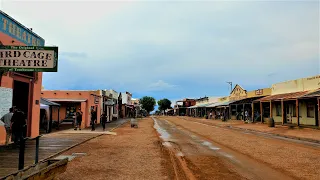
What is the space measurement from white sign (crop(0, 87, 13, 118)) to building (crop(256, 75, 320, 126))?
22437mm

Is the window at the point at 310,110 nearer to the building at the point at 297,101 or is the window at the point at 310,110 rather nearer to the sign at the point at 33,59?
the building at the point at 297,101

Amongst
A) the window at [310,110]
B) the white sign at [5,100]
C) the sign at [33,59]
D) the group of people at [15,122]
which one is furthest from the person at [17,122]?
the window at [310,110]

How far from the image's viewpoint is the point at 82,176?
7.82 meters

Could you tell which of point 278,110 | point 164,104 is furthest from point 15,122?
point 164,104

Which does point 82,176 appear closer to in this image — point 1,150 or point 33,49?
point 33,49

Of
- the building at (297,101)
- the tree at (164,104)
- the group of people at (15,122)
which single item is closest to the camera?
the group of people at (15,122)

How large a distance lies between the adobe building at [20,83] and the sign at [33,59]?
198 inches

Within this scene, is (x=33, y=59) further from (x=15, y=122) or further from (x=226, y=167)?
(x=226, y=167)

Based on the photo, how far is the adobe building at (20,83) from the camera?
13.0 m

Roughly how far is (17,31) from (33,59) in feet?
23.6

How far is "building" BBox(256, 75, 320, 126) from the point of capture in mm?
27906

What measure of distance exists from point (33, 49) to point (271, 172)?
739cm

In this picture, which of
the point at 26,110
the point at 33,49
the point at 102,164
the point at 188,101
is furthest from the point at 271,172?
the point at 188,101

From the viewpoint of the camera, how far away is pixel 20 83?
603 inches
